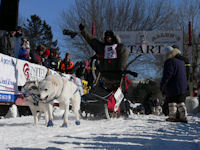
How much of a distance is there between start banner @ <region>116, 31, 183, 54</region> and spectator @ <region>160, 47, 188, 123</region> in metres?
9.42

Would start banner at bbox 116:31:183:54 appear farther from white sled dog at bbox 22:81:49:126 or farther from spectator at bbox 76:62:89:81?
white sled dog at bbox 22:81:49:126

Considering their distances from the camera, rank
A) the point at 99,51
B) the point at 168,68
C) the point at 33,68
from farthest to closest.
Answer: the point at 33,68
the point at 99,51
the point at 168,68

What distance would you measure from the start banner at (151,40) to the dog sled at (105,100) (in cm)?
931

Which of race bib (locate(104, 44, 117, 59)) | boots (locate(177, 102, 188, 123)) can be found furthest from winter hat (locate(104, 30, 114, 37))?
boots (locate(177, 102, 188, 123))

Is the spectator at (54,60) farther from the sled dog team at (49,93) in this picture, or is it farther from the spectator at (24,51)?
the sled dog team at (49,93)

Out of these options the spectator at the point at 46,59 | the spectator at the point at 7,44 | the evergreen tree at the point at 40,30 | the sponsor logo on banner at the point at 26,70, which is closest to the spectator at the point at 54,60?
the spectator at the point at 46,59

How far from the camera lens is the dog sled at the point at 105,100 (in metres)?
6.49

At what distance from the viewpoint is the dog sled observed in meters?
6.49

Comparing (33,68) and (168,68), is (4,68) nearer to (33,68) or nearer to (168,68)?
(33,68)

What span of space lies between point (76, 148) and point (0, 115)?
5645 millimetres

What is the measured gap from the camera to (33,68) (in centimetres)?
838

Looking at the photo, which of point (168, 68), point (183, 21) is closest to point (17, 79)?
point (168, 68)

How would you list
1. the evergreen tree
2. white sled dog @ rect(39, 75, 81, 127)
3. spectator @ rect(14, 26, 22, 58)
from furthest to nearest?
the evergreen tree → spectator @ rect(14, 26, 22, 58) → white sled dog @ rect(39, 75, 81, 127)

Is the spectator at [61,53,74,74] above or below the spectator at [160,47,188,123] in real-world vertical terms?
above
